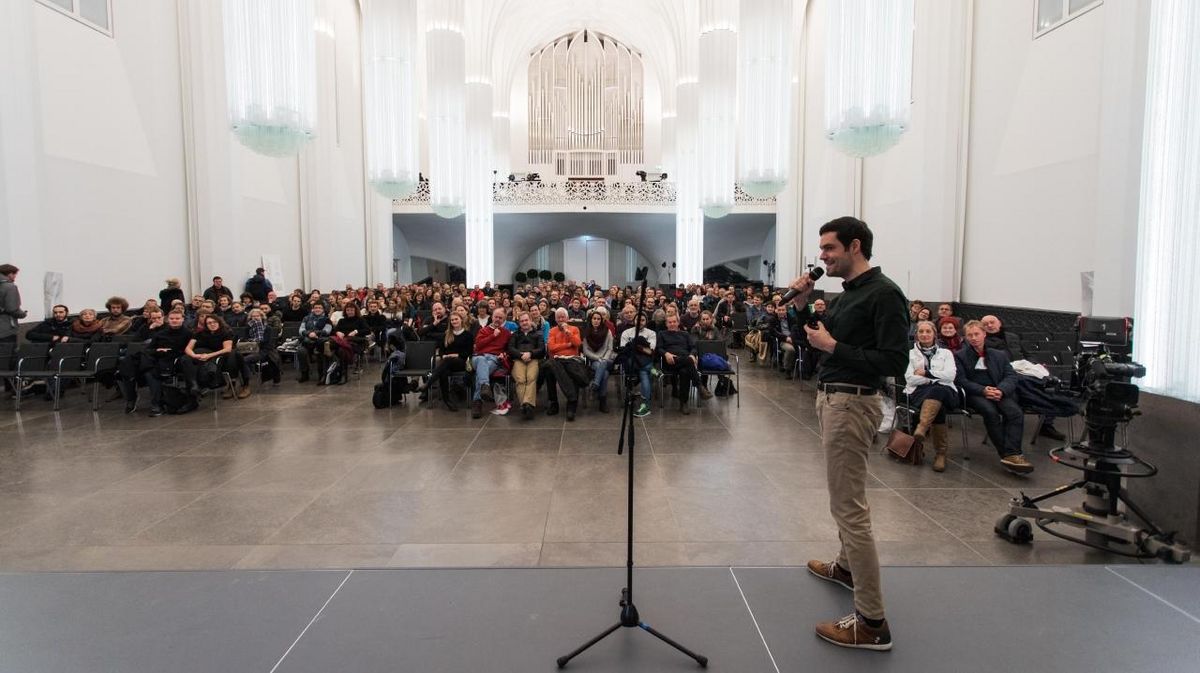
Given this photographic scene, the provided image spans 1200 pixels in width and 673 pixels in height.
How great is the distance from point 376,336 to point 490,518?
740 cm

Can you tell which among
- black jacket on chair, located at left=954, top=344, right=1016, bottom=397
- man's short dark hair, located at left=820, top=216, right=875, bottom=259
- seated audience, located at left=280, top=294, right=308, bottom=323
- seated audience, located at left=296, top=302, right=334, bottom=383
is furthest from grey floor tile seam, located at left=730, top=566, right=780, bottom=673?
seated audience, located at left=280, top=294, right=308, bottom=323

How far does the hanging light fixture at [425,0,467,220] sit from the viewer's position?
16.1 metres

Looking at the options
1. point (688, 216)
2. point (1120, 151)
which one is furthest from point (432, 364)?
point (688, 216)

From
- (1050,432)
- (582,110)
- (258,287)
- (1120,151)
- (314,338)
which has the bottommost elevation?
(1050,432)

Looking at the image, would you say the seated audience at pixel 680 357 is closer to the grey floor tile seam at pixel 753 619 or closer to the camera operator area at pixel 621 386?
the camera operator area at pixel 621 386

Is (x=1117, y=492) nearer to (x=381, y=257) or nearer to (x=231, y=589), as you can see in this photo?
(x=231, y=589)

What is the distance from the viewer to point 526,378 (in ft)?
23.0

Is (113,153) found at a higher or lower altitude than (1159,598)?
higher

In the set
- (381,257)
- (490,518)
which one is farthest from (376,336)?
(381,257)

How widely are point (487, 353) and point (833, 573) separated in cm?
497

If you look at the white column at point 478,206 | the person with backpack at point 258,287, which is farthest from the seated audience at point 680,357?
the white column at point 478,206

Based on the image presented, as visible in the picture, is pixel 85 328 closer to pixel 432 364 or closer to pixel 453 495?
pixel 432 364

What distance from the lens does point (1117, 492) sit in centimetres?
342

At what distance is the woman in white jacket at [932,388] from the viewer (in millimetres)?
5016
